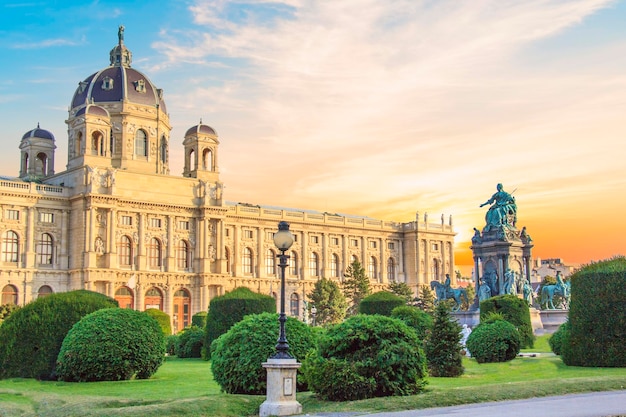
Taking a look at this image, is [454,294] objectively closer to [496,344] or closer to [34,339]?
[496,344]

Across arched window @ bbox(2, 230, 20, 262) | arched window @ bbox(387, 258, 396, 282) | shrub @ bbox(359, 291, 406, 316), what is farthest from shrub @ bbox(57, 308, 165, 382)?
arched window @ bbox(387, 258, 396, 282)

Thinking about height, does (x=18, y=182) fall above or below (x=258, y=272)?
above

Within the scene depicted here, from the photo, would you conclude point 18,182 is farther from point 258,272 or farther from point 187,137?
point 258,272

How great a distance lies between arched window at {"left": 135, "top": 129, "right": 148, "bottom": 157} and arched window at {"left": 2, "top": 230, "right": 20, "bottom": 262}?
1629 cm

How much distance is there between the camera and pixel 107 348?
21484 mm

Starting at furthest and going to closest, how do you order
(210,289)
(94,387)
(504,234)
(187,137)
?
(187,137)
(210,289)
(504,234)
(94,387)

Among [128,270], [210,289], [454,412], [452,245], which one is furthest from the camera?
[452,245]

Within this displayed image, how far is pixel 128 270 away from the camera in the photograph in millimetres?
70188

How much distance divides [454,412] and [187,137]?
6915 cm

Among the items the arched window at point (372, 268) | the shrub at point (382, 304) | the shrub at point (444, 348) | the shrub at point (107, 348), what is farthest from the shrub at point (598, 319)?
the arched window at point (372, 268)

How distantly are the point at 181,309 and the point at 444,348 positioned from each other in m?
54.9

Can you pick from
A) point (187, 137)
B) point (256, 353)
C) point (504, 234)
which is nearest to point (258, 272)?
point (187, 137)

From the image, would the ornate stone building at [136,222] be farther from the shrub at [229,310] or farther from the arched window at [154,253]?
the shrub at [229,310]

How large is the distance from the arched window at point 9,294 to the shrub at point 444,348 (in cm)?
5169
